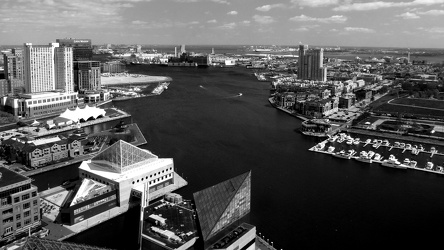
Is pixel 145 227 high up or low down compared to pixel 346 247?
up

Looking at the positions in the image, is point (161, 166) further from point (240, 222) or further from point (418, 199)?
point (418, 199)

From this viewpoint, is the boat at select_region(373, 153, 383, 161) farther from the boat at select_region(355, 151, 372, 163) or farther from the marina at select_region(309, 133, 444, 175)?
the boat at select_region(355, 151, 372, 163)

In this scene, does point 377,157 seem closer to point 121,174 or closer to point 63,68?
point 121,174

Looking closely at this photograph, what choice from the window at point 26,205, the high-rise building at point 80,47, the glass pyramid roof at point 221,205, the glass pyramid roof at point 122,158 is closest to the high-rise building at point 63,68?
the high-rise building at point 80,47

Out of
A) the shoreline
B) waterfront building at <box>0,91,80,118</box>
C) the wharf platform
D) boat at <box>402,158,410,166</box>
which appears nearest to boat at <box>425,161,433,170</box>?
boat at <box>402,158,410,166</box>

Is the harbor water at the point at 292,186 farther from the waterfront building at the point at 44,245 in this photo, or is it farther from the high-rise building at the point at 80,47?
the high-rise building at the point at 80,47

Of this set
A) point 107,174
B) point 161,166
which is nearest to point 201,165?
point 161,166
